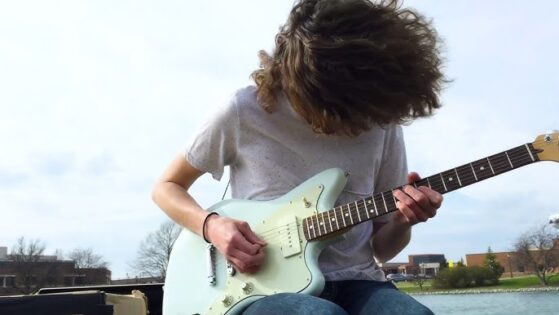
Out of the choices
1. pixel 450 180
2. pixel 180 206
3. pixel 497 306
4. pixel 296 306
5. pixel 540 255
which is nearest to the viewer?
pixel 296 306

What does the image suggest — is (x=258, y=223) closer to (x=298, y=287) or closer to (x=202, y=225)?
(x=202, y=225)

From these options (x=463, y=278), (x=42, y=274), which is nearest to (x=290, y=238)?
(x=463, y=278)

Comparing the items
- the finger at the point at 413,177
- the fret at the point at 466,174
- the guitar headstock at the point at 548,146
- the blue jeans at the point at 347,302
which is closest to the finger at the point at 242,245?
the blue jeans at the point at 347,302

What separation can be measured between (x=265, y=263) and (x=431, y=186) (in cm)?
62

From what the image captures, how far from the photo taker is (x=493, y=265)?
1743 inches

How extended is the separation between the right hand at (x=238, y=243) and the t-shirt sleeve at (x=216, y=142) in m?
0.22

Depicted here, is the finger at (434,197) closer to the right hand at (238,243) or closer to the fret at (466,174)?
the fret at (466,174)

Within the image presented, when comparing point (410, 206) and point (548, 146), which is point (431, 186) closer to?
point (410, 206)

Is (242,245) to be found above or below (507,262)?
below

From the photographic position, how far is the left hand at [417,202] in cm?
168

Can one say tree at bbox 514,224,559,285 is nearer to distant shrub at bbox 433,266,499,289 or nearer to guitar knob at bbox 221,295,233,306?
distant shrub at bbox 433,266,499,289

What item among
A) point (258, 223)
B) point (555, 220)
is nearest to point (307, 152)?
point (258, 223)

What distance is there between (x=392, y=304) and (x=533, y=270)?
4452 centimetres

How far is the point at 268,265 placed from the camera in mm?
1813
